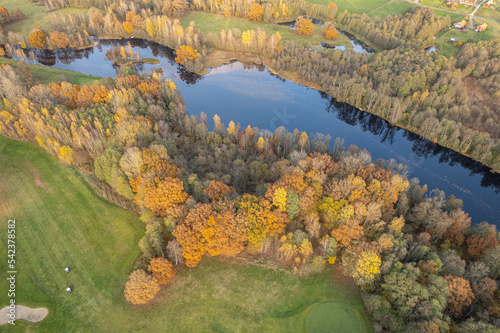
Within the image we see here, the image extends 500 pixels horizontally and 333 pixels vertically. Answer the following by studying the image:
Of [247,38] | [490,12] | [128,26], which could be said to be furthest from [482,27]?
[128,26]

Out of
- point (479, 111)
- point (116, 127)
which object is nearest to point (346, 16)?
point (479, 111)

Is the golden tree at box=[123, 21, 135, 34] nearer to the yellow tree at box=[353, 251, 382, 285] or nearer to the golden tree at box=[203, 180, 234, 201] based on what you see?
the golden tree at box=[203, 180, 234, 201]

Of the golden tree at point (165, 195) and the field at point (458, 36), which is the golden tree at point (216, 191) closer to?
the golden tree at point (165, 195)

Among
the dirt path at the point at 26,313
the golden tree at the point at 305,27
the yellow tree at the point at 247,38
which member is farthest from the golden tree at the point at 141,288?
the golden tree at the point at 305,27

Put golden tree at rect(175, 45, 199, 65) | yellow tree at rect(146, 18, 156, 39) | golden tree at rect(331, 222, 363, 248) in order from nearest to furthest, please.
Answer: golden tree at rect(331, 222, 363, 248)
golden tree at rect(175, 45, 199, 65)
yellow tree at rect(146, 18, 156, 39)

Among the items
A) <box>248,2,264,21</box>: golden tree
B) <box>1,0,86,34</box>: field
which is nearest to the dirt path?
<box>1,0,86,34</box>: field

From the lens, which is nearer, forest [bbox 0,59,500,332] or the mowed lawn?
forest [bbox 0,59,500,332]

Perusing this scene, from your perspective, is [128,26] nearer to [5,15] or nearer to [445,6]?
[5,15]

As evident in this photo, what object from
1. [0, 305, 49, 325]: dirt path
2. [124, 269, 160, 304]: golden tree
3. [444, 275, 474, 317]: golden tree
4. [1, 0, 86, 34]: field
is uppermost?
[1, 0, 86, 34]: field
